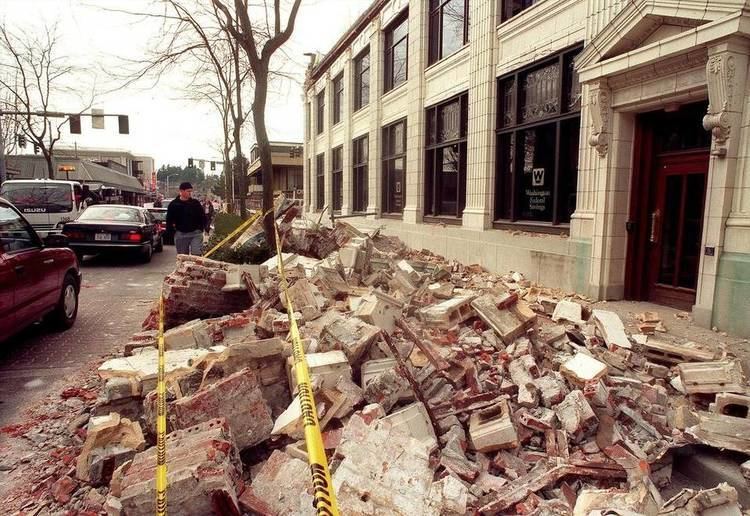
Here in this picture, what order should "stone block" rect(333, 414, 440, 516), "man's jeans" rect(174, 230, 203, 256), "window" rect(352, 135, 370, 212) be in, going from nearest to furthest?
"stone block" rect(333, 414, 440, 516) < "man's jeans" rect(174, 230, 203, 256) < "window" rect(352, 135, 370, 212)

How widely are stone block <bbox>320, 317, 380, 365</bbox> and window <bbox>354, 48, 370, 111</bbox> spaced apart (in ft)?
55.4

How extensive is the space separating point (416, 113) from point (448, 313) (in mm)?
10154

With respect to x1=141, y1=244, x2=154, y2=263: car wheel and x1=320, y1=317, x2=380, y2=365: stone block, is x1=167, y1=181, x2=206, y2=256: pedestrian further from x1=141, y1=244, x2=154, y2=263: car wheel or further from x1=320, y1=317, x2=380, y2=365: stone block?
x1=320, y1=317, x2=380, y2=365: stone block

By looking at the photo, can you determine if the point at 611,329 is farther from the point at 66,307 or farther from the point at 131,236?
the point at 131,236

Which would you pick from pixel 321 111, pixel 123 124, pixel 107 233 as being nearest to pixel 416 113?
pixel 107 233

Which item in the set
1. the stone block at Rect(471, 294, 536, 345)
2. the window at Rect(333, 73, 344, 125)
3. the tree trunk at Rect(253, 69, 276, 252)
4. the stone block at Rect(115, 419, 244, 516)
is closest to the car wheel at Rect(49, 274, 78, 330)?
the tree trunk at Rect(253, 69, 276, 252)

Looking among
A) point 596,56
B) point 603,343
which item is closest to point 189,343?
point 603,343

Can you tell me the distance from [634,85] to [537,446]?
5.83 metres

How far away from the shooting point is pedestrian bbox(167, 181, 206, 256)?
32.1 ft

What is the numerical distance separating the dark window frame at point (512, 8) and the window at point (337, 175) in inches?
513

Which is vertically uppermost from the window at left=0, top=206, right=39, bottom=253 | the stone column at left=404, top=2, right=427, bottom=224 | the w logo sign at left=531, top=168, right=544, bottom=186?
the stone column at left=404, top=2, right=427, bottom=224

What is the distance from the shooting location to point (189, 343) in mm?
5395

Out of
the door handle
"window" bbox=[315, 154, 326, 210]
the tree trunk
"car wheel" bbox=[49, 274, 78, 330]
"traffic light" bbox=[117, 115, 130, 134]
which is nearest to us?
"car wheel" bbox=[49, 274, 78, 330]

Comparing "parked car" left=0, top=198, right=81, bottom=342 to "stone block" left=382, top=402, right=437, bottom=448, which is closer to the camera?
"stone block" left=382, top=402, right=437, bottom=448
